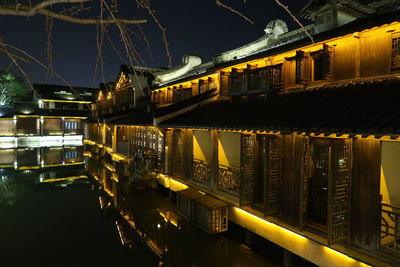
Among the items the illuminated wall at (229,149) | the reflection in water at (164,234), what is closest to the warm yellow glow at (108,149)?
the reflection in water at (164,234)

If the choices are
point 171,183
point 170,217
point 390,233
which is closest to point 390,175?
point 390,233

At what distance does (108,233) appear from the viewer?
10195 mm

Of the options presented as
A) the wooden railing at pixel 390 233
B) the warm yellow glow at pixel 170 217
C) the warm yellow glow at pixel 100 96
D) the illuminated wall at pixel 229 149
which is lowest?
the warm yellow glow at pixel 170 217

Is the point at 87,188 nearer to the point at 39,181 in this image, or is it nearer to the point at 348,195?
the point at 39,181

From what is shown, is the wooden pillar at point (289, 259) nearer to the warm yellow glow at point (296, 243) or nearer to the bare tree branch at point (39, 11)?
the warm yellow glow at point (296, 243)

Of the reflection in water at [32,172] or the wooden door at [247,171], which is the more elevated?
the wooden door at [247,171]

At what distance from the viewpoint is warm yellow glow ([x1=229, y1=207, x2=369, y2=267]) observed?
6.23 m

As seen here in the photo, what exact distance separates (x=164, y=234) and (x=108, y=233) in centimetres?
237

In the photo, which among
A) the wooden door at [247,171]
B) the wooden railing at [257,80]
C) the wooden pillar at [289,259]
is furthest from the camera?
the wooden railing at [257,80]

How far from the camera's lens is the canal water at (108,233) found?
8227 millimetres

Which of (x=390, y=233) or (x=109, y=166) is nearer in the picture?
(x=390, y=233)

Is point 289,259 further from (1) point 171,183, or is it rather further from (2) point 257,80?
(1) point 171,183

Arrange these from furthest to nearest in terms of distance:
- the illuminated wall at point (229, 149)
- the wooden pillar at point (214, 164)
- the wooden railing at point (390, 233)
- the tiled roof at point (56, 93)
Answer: the tiled roof at point (56, 93)
the illuminated wall at point (229, 149)
the wooden pillar at point (214, 164)
the wooden railing at point (390, 233)

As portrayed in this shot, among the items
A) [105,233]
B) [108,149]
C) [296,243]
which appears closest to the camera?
[296,243]
